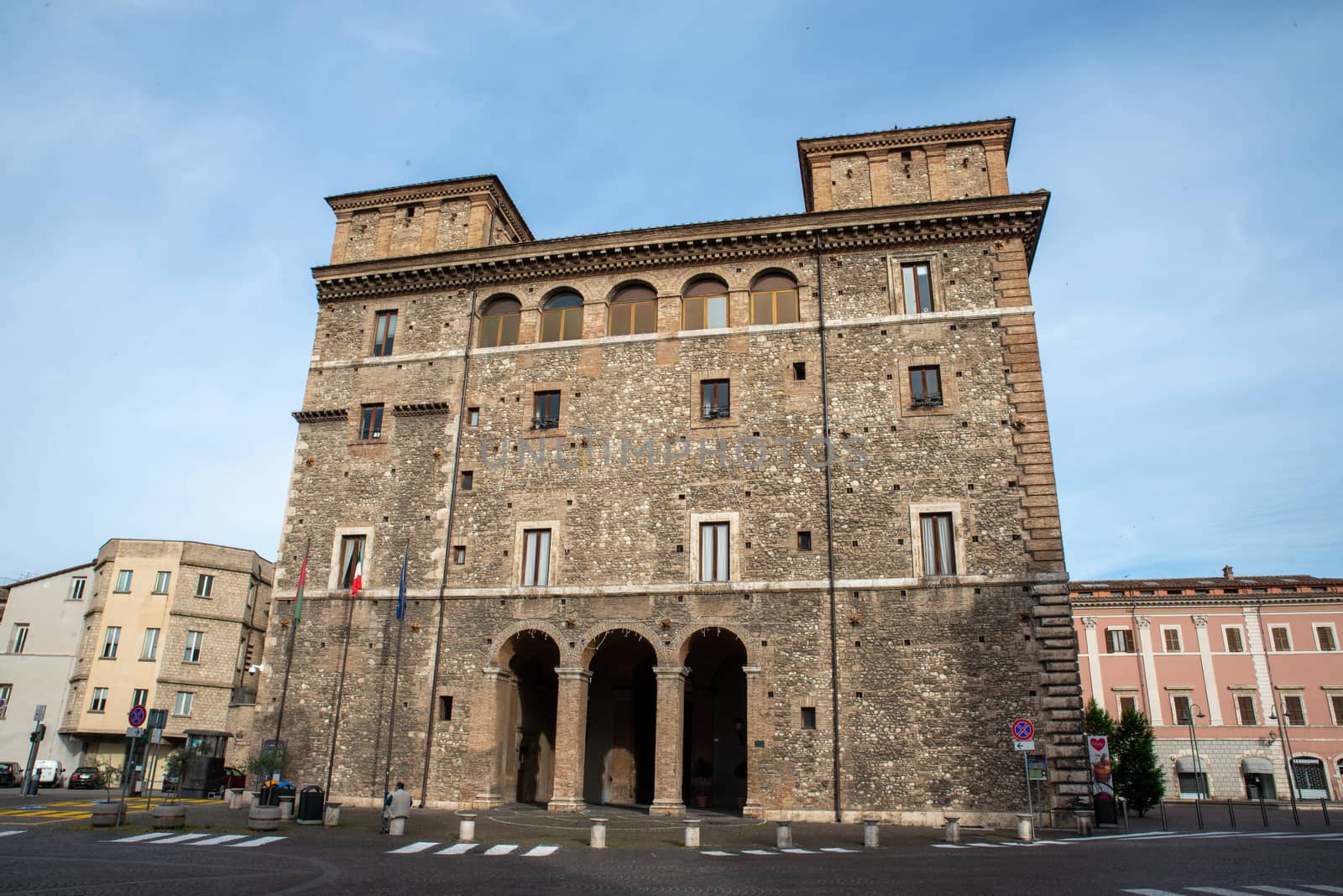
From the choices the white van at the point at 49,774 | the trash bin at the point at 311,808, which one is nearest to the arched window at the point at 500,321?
the trash bin at the point at 311,808

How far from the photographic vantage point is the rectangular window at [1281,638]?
47.7 metres

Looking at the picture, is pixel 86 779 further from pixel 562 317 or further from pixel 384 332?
pixel 562 317

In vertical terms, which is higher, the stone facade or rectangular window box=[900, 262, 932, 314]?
rectangular window box=[900, 262, 932, 314]

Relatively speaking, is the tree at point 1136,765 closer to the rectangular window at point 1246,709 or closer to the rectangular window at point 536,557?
the rectangular window at point 1246,709

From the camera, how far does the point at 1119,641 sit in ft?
167

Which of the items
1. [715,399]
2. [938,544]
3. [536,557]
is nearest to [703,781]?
[536,557]

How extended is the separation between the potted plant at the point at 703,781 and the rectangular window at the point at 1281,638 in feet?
123

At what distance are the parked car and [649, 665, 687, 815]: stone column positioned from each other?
30.3m

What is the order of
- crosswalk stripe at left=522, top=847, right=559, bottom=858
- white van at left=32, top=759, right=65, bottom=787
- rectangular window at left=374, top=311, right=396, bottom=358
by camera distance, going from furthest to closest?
white van at left=32, top=759, right=65, bottom=787 → rectangular window at left=374, top=311, right=396, bottom=358 → crosswalk stripe at left=522, top=847, right=559, bottom=858

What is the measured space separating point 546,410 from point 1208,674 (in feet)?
136

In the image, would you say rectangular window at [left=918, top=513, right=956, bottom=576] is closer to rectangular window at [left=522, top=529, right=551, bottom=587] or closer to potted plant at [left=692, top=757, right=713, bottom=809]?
potted plant at [left=692, top=757, right=713, bottom=809]

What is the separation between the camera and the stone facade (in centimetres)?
2236

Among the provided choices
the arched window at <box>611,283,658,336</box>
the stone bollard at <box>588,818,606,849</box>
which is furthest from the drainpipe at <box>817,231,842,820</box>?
the stone bollard at <box>588,818,606,849</box>

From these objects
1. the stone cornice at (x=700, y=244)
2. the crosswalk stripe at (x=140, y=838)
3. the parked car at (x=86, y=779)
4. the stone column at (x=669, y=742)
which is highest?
the stone cornice at (x=700, y=244)
